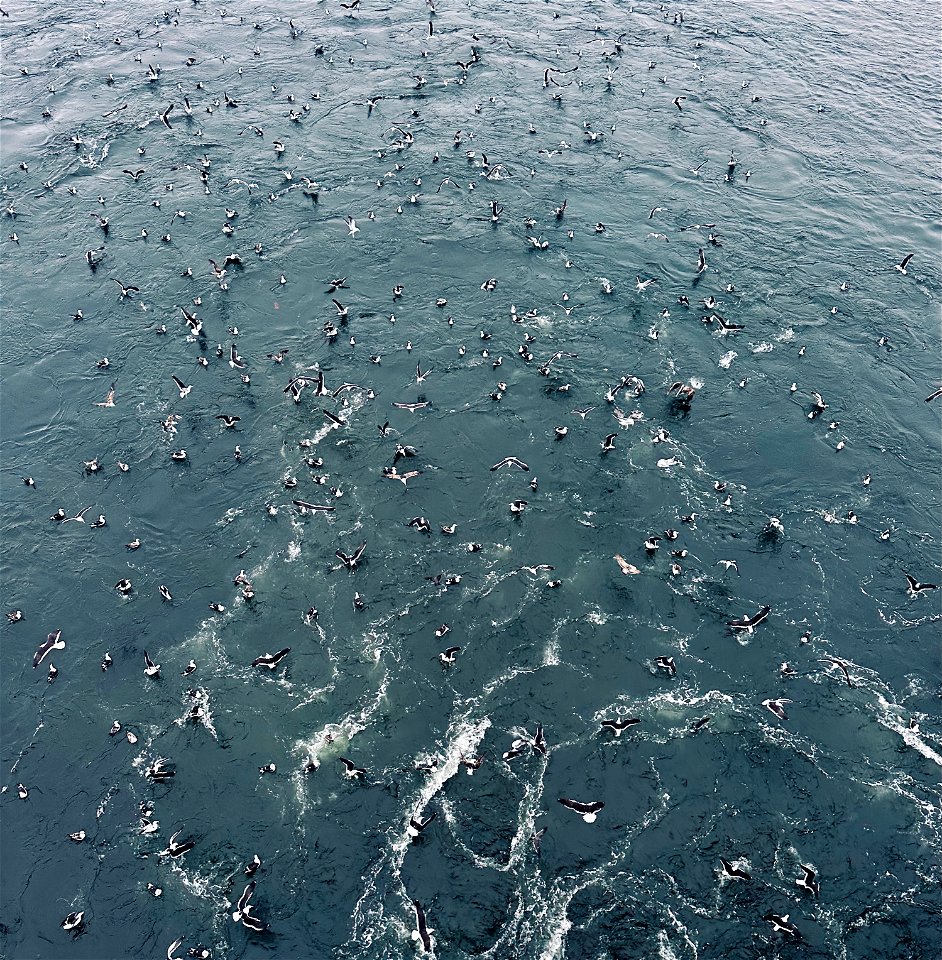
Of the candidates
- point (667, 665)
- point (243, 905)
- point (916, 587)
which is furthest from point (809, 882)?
point (243, 905)

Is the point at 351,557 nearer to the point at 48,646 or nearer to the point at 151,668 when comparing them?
the point at 151,668

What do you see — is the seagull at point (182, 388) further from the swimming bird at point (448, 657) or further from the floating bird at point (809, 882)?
the floating bird at point (809, 882)

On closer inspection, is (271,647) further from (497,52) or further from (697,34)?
(697,34)

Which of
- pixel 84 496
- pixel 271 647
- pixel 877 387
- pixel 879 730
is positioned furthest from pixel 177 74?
pixel 879 730

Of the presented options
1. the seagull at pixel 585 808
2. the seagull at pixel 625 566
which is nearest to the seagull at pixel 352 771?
the seagull at pixel 585 808

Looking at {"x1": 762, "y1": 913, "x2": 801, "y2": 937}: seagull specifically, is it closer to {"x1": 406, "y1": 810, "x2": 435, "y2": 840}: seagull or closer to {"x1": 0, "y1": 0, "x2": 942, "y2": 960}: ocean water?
{"x1": 0, "y1": 0, "x2": 942, "y2": 960}: ocean water

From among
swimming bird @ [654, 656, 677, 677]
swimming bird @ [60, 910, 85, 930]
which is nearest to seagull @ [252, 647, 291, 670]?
swimming bird @ [60, 910, 85, 930]
